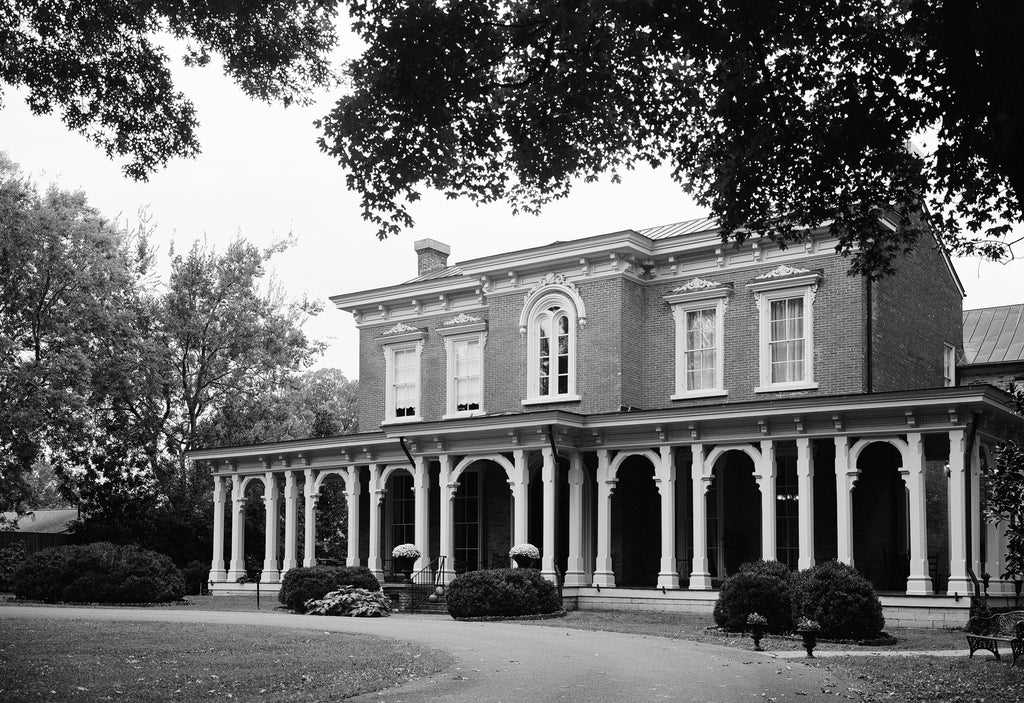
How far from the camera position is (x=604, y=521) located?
27750mm

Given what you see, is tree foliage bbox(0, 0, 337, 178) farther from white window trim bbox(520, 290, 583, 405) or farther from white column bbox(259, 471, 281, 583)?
white column bbox(259, 471, 281, 583)

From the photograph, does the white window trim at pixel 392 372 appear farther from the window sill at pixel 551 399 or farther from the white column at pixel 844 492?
the white column at pixel 844 492

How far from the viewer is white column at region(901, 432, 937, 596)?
23156mm

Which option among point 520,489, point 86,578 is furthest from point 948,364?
point 86,578

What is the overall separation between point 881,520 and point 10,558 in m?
27.9

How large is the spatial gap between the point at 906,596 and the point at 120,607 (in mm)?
17890

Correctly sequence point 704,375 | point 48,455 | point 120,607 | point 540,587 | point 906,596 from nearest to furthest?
1. point 906,596
2. point 540,587
3. point 120,607
4. point 704,375
5. point 48,455

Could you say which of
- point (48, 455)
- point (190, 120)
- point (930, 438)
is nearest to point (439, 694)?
point (190, 120)

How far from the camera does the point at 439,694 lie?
12.1 metres

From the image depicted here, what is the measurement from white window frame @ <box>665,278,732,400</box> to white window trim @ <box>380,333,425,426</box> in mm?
8661

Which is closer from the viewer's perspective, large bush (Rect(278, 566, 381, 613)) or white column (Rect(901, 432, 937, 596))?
white column (Rect(901, 432, 937, 596))

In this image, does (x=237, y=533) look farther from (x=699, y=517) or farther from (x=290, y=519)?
(x=699, y=517)

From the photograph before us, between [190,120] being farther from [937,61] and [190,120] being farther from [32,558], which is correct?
[32,558]

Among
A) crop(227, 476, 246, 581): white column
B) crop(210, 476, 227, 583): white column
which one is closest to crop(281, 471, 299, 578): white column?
crop(227, 476, 246, 581): white column
